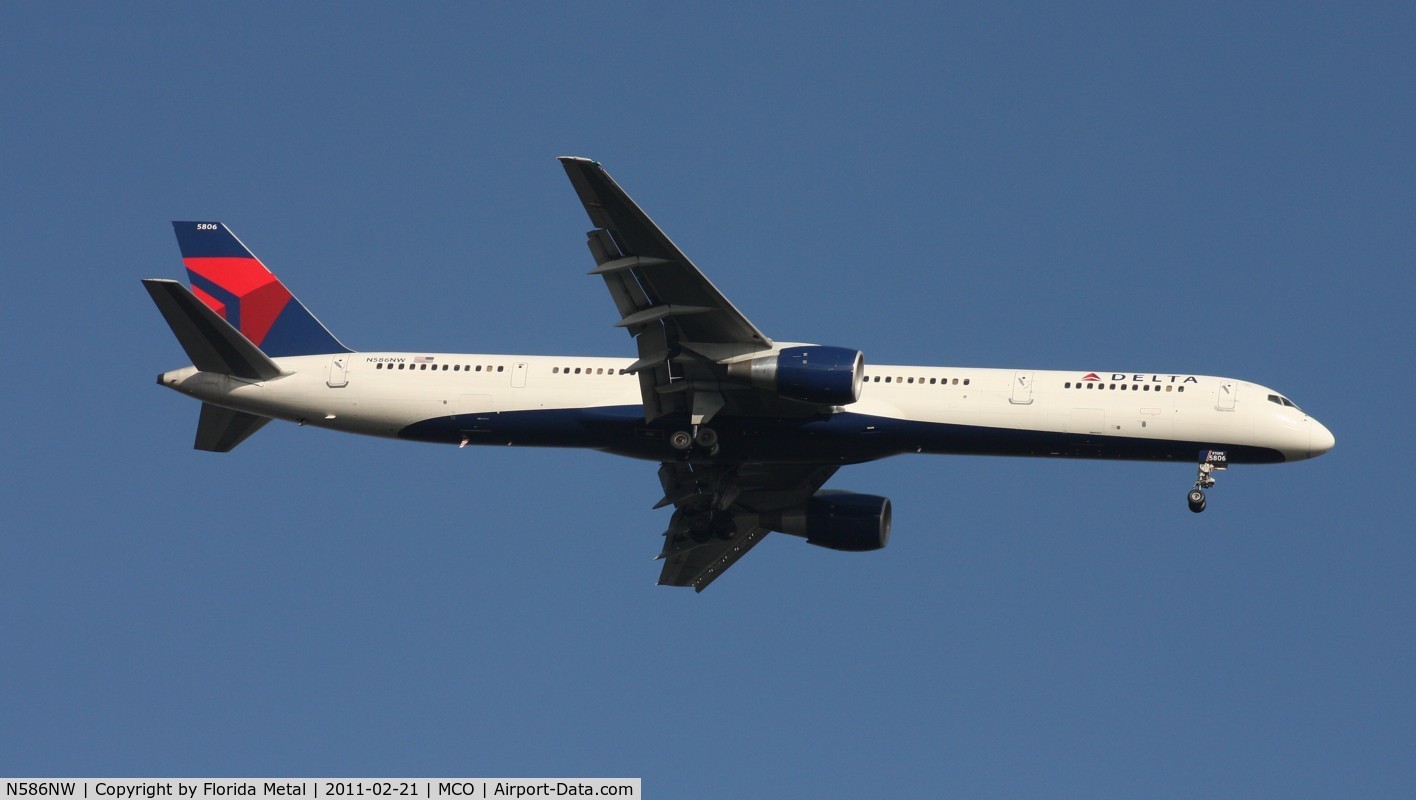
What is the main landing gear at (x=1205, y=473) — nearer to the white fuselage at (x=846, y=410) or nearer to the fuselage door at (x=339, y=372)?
the white fuselage at (x=846, y=410)

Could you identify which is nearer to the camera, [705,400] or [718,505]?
[705,400]

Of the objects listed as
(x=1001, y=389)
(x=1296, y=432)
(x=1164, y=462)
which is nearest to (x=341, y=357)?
(x=1001, y=389)

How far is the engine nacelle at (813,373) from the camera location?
138ft

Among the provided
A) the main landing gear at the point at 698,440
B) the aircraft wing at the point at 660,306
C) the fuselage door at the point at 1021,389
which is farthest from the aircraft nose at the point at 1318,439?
the main landing gear at the point at 698,440

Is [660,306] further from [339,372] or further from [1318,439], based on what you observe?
[1318,439]

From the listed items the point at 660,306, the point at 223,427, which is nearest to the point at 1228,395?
the point at 660,306

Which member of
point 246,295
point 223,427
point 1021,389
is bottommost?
point 1021,389

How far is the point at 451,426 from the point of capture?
46.5m

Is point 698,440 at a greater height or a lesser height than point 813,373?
lesser

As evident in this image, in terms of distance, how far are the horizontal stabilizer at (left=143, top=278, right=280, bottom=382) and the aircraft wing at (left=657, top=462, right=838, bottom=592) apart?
38.0 ft

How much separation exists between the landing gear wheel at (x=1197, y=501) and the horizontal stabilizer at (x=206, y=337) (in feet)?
78.8

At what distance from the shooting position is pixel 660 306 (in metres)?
42.6

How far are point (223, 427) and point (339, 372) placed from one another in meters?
3.85

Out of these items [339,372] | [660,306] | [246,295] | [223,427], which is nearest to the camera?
[660,306]
